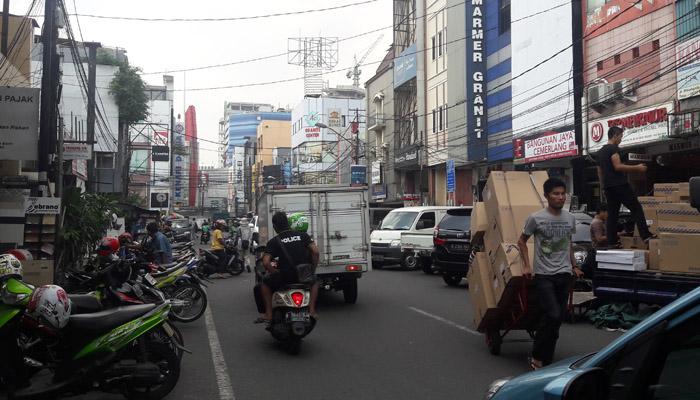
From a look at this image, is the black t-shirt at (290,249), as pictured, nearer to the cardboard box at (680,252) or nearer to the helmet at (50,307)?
the helmet at (50,307)

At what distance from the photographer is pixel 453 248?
14344 mm

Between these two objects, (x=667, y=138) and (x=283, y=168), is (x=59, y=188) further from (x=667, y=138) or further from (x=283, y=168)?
(x=283, y=168)

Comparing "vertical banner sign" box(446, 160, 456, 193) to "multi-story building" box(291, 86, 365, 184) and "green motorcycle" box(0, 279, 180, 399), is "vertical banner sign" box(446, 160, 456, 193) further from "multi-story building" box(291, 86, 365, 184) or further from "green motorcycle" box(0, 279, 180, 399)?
"multi-story building" box(291, 86, 365, 184)

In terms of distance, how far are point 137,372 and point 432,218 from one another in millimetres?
14078

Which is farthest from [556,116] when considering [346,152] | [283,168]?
[283,168]

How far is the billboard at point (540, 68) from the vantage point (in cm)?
2302

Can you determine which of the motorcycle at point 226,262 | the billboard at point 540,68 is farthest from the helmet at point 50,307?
the billboard at point 540,68

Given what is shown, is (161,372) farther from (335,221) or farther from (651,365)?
(335,221)

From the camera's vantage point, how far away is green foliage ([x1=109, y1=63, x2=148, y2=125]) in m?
39.2

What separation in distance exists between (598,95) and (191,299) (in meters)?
15.7

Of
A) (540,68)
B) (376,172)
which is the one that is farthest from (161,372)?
(376,172)

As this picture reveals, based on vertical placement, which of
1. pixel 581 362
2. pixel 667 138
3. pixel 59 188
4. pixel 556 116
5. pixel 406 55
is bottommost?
pixel 581 362

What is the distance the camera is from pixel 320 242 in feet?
39.0

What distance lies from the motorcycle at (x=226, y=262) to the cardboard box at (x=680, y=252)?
1262cm
